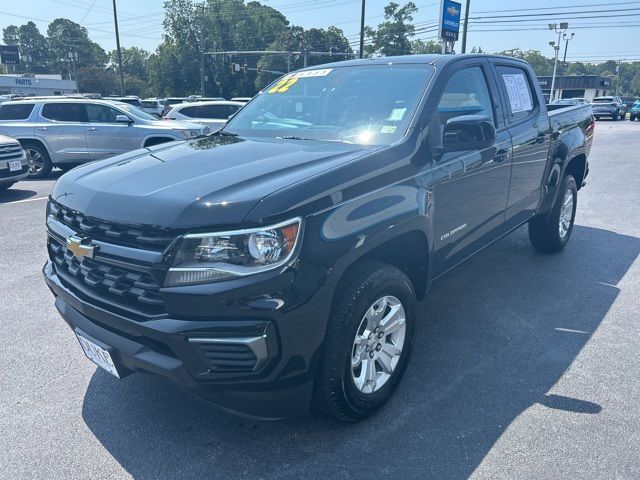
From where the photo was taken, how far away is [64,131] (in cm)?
1138

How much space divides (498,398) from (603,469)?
67 cm

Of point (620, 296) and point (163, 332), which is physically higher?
point (163, 332)

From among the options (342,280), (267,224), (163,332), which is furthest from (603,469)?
(163,332)

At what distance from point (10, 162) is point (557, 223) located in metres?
8.60

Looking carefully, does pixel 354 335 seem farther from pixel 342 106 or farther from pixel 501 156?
pixel 501 156

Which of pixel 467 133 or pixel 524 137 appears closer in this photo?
pixel 467 133

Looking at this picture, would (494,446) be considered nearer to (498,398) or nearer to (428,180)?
(498,398)

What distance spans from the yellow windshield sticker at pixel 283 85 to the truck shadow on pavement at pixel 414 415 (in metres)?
2.12

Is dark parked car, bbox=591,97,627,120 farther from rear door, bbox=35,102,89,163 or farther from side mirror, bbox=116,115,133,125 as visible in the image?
rear door, bbox=35,102,89,163

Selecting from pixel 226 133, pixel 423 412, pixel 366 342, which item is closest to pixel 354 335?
pixel 366 342

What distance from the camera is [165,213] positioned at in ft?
7.34

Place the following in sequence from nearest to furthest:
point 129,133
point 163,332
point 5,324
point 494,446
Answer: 1. point 163,332
2. point 494,446
3. point 5,324
4. point 129,133

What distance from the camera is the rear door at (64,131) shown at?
1130 centimetres

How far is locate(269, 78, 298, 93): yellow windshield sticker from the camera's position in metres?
4.13
